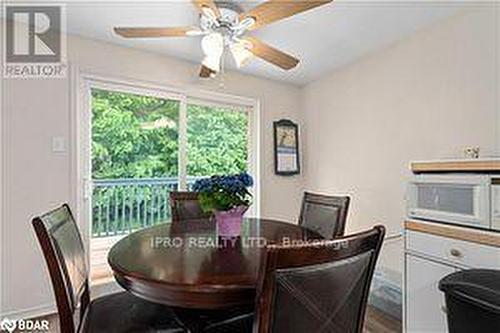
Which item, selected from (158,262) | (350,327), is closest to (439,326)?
(350,327)

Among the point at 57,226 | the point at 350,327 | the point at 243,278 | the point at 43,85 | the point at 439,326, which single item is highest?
the point at 43,85

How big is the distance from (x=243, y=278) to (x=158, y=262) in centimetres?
38

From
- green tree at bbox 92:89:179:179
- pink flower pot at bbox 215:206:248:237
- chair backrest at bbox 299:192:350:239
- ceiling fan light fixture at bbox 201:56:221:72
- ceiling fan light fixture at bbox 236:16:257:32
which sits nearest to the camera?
pink flower pot at bbox 215:206:248:237

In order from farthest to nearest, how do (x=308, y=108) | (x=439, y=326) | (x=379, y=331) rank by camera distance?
(x=308, y=108), (x=379, y=331), (x=439, y=326)

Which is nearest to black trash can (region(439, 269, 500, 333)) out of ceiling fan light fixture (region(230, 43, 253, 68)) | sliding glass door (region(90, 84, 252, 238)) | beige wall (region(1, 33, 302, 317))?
ceiling fan light fixture (region(230, 43, 253, 68))

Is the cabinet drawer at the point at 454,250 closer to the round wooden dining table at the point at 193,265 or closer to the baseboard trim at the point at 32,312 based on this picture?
the round wooden dining table at the point at 193,265

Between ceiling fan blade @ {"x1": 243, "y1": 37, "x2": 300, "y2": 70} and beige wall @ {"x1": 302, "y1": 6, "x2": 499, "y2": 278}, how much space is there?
1112 millimetres

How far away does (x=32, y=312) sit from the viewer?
7.99ft

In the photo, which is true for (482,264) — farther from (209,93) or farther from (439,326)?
(209,93)

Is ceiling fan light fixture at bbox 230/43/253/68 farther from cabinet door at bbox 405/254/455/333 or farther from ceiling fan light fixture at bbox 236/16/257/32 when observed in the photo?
cabinet door at bbox 405/254/455/333

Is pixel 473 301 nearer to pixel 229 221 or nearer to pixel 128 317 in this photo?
pixel 229 221

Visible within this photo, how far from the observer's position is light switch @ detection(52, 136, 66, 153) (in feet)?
8.32

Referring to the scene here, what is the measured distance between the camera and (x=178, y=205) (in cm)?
246

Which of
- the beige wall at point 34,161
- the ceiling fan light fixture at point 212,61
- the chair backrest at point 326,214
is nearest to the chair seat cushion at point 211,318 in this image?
the chair backrest at point 326,214
